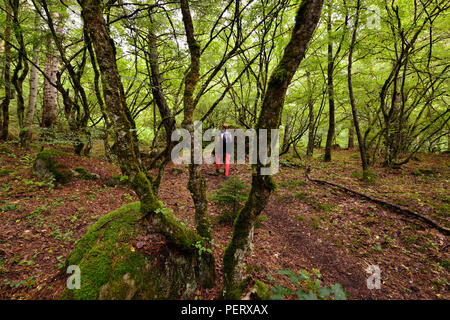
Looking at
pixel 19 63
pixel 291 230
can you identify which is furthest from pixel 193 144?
pixel 19 63

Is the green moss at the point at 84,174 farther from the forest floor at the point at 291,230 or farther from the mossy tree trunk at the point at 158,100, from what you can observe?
the mossy tree trunk at the point at 158,100

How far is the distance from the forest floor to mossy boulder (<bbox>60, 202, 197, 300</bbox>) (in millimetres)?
406

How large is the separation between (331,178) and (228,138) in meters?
5.05

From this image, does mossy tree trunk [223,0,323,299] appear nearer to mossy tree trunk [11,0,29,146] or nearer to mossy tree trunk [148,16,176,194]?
mossy tree trunk [148,16,176,194]

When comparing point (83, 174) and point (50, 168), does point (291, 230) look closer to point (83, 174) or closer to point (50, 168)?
point (83, 174)

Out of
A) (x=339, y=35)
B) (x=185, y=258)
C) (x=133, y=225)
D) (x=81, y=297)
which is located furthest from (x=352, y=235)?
(x=339, y=35)

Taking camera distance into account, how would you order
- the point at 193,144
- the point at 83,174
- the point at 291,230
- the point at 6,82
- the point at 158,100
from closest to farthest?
1. the point at 193,144
2. the point at 291,230
3. the point at 6,82
4. the point at 83,174
5. the point at 158,100

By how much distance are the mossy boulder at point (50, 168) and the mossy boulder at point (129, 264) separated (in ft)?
13.7

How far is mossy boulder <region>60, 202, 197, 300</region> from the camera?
2.29 meters

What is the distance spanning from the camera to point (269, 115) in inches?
96.3

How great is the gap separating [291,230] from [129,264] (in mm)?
4369

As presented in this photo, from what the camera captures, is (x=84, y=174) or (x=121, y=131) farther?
(x=84, y=174)

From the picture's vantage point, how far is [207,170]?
10070 mm
